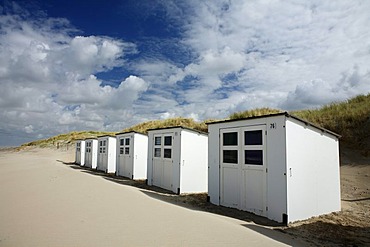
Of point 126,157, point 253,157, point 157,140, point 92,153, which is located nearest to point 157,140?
point 157,140

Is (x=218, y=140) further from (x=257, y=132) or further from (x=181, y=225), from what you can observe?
(x=181, y=225)

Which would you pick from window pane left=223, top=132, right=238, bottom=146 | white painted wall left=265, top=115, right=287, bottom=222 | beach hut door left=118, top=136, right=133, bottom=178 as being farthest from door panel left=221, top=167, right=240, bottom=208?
beach hut door left=118, top=136, right=133, bottom=178

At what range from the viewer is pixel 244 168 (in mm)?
8859

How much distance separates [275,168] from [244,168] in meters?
1.19

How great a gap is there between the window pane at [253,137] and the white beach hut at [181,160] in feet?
13.7

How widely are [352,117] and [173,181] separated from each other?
1348 cm

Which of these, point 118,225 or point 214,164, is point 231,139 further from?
point 118,225

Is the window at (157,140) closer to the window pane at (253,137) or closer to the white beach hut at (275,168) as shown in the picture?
the white beach hut at (275,168)

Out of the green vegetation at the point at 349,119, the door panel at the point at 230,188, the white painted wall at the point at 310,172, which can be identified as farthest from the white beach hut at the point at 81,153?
the white painted wall at the point at 310,172

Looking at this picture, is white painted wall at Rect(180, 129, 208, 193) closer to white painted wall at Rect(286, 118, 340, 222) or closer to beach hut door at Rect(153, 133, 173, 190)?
beach hut door at Rect(153, 133, 173, 190)

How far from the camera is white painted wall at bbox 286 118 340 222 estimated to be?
25.5 feet

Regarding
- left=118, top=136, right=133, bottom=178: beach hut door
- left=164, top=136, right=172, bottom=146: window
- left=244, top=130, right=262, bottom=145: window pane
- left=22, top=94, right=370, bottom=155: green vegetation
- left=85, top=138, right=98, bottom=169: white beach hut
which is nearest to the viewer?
left=244, top=130, right=262, bottom=145: window pane

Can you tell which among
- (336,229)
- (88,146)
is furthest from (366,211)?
(88,146)

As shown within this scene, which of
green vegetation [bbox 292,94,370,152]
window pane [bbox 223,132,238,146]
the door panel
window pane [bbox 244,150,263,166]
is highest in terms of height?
green vegetation [bbox 292,94,370,152]
